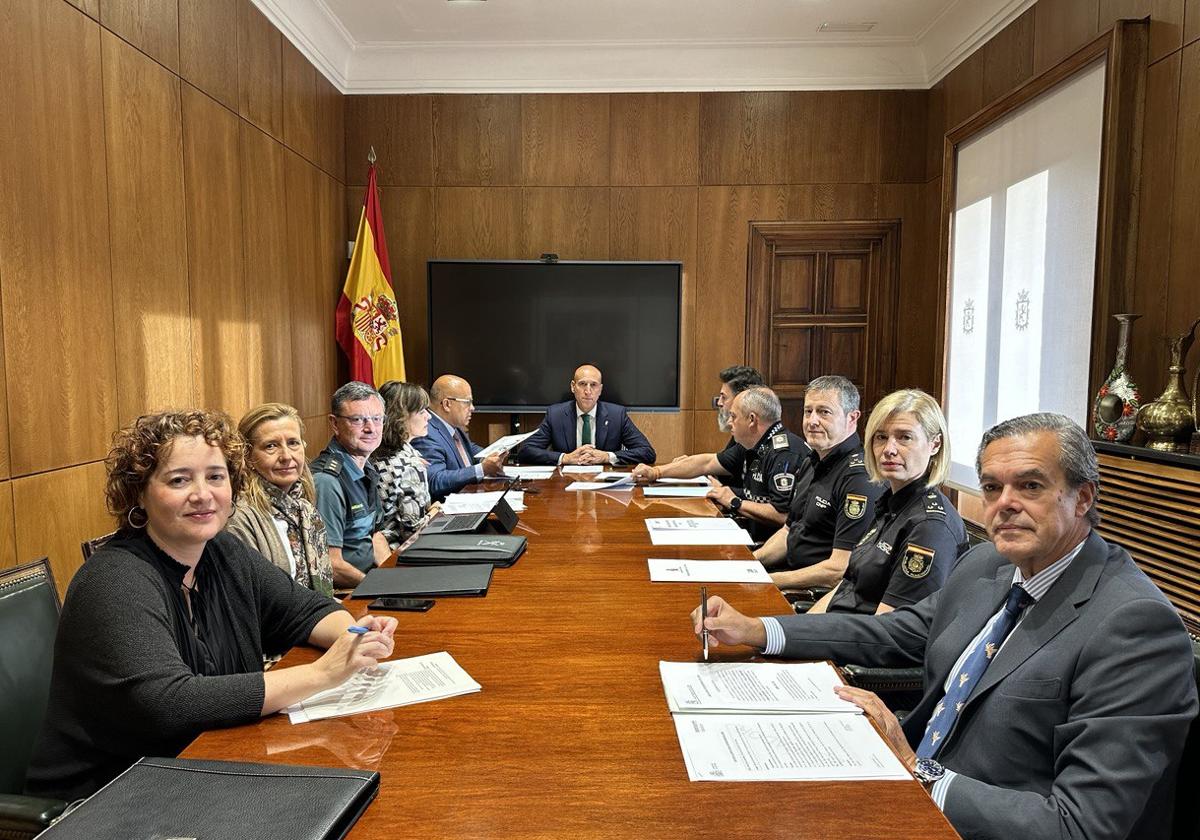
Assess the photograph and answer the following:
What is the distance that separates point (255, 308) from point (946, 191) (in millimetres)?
4231

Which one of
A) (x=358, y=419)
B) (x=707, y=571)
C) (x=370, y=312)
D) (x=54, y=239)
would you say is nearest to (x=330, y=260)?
(x=370, y=312)

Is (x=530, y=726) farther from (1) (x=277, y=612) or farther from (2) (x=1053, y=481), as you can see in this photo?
(2) (x=1053, y=481)

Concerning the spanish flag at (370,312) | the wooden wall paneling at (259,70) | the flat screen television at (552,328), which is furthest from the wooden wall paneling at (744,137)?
the wooden wall paneling at (259,70)

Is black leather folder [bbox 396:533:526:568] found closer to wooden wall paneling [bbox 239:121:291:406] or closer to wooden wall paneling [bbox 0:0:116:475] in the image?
wooden wall paneling [bbox 0:0:116:475]

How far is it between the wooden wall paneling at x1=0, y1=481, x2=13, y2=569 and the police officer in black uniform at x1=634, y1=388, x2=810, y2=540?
2.47 meters

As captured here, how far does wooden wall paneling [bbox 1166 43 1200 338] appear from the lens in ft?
9.78

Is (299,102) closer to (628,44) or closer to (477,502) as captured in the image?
(628,44)

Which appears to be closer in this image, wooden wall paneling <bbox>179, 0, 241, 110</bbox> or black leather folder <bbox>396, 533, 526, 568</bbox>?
black leather folder <bbox>396, 533, 526, 568</bbox>

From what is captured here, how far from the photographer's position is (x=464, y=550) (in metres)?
2.30

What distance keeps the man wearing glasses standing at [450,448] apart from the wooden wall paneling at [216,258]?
0.96 metres

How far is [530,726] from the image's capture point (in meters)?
1.24

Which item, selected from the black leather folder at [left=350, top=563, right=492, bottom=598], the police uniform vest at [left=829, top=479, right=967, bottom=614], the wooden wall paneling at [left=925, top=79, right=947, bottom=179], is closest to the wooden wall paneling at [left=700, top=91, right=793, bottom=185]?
the wooden wall paneling at [left=925, top=79, right=947, bottom=179]

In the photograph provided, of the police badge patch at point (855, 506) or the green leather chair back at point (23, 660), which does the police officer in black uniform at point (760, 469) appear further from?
the green leather chair back at point (23, 660)

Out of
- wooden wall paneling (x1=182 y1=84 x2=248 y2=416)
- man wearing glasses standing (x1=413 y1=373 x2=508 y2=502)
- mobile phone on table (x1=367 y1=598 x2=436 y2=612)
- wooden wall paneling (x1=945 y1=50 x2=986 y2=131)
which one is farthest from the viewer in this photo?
wooden wall paneling (x1=945 y1=50 x2=986 y2=131)
